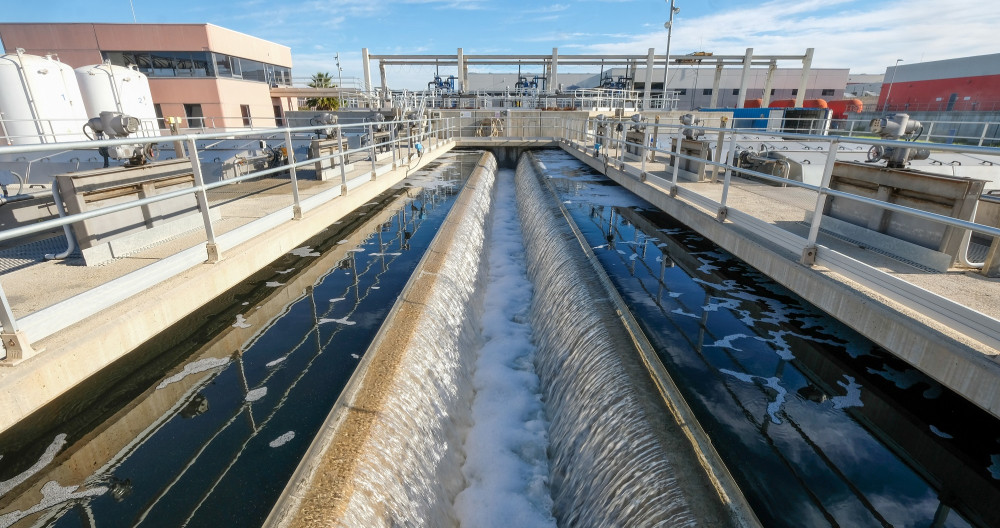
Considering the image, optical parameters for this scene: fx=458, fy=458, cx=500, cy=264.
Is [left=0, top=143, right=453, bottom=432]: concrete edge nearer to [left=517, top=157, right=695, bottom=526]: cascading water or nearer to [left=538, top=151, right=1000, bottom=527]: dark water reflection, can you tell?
[left=517, top=157, right=695, bottom=526]: cascading water

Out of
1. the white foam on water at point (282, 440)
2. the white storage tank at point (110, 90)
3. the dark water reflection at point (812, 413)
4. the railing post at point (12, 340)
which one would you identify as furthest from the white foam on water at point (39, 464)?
the white storage tank at point (110, 90)

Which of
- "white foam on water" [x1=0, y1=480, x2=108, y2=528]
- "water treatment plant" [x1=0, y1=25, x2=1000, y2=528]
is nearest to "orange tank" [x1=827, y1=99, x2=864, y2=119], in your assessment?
"water treatment plant" [x1=0, y1=25, x2=1000, y2=528]

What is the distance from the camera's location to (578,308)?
4309 millimetres

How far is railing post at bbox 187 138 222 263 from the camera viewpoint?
13.4 ft

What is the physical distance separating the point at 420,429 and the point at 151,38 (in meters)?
33.0

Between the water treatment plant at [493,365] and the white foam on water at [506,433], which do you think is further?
the white foam on water at [506,433]

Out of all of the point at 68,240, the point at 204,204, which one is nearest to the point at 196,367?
the point at 204,204

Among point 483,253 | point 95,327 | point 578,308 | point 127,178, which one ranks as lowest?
point 483,253

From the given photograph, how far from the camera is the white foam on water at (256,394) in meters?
3.34

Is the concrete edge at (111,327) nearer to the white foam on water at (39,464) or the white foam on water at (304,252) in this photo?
the white foam on water at (39,464)

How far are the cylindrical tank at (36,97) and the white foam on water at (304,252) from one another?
10606mm

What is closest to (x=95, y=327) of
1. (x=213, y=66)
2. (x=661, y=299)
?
(x=661, y=299)

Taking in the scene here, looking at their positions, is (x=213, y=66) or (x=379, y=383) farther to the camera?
(x=213, y=66)

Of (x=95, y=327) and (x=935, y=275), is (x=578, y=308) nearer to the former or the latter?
(x=935, y=275)
